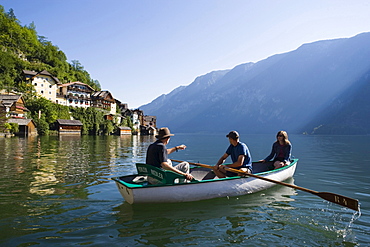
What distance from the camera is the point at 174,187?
25.5ft

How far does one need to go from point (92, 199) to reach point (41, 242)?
3313 mm

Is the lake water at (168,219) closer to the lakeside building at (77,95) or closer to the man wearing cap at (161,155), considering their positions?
the man wearing cap at (161,155)

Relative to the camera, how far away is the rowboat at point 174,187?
24.6ft

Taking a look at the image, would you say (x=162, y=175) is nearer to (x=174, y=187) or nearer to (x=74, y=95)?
(x=174, y=187)

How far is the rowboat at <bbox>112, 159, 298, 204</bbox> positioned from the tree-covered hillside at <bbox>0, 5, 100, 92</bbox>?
75.0 metres

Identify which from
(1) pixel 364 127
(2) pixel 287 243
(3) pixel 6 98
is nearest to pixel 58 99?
(3) pixel 6 98

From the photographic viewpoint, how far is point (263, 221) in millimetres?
6988

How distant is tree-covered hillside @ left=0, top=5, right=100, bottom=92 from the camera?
2923 inches

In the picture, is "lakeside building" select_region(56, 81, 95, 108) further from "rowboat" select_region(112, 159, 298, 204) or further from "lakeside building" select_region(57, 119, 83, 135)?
"rowboat" select_region(112, 159, 298, 204)

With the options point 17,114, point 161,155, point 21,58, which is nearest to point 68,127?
point 17,114

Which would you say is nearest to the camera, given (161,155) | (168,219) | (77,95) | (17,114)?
(168,219)

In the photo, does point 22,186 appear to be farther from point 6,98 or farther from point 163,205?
point 6,98

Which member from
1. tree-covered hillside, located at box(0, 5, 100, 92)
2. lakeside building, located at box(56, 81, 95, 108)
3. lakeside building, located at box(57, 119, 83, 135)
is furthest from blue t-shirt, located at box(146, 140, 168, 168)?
lakeside building, located at box(56, 81, 95, 108)

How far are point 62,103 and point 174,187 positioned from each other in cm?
8537
